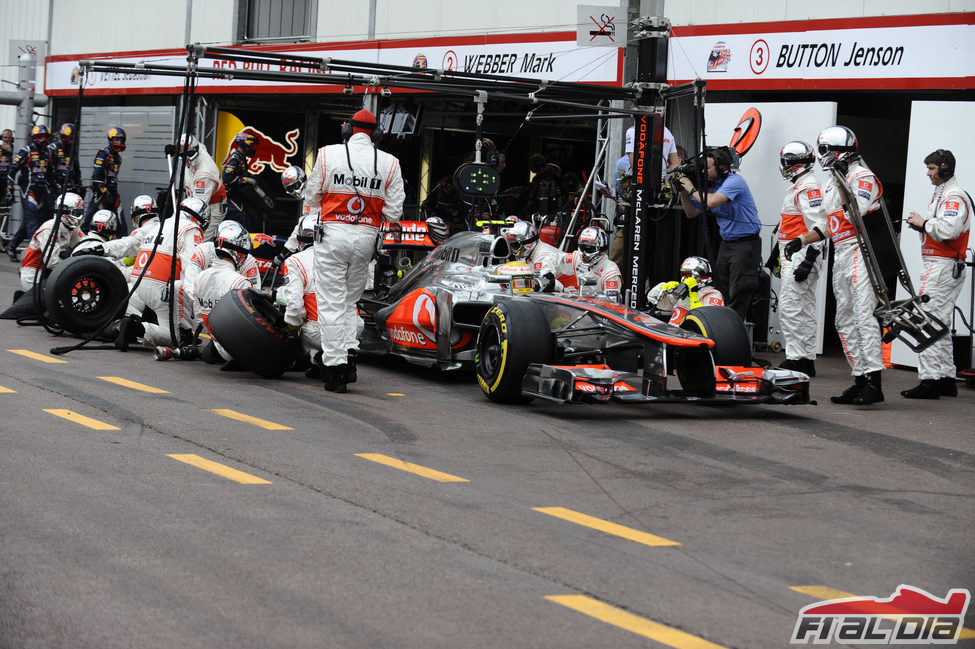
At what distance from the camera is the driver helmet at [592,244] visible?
1236 centimetres

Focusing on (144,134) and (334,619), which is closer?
(334,619)

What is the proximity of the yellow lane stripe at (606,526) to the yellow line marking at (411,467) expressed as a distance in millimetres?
749

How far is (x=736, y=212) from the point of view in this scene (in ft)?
42.8

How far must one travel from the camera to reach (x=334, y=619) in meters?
4.41

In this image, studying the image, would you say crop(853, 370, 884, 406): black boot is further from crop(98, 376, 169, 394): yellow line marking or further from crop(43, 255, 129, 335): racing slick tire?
crop(43, 255, 129, 335): racing slick tire

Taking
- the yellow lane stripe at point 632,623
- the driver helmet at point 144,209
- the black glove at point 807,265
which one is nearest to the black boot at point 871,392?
the black glove at point 807,265

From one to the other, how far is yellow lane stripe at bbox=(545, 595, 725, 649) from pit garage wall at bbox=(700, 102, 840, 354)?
9.79m

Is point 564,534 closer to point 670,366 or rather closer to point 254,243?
point 670,366

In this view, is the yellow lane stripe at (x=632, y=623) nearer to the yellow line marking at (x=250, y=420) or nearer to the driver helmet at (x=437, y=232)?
the yellow line marking at (x=250, y=420)

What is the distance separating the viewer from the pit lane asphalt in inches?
176

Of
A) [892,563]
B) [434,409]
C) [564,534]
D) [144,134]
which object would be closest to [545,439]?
[434,409]

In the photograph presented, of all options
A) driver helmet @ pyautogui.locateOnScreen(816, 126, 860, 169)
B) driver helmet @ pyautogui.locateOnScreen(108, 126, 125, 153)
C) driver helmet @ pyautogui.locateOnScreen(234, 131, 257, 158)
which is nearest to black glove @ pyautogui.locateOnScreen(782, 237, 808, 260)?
driver helmet @ pyautogui.locateOnScreen(816, 126, 860, 169)

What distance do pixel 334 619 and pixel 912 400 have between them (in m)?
7.64

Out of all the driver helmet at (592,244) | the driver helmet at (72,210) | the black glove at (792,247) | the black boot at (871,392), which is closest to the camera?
the black boot at (871,392)
